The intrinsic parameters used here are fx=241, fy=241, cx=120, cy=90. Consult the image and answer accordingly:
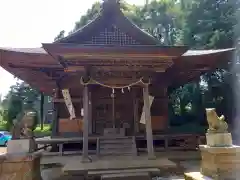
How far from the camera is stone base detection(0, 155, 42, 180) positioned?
503cm

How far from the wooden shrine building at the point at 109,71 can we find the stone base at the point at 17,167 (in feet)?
9.54

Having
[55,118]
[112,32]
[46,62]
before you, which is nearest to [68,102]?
[55,118]

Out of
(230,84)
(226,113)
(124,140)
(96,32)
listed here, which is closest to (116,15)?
(96,32)

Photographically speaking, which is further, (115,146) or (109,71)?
(115,146)

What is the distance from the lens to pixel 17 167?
5078 millimetres

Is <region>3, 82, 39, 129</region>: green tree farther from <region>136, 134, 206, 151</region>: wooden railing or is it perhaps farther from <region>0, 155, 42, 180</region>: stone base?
<region>0, 155, 42, 180</region>: stone base

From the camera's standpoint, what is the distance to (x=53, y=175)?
270 inches

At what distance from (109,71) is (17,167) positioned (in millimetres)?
4657

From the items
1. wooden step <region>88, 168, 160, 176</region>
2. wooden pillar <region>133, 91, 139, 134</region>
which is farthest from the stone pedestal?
wooden pillar <region>133, 91, 139, 134</region>

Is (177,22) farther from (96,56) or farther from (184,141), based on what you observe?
(96,56)

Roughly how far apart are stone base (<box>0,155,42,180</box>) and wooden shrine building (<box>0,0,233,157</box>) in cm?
291

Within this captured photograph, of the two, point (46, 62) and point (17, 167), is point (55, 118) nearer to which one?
point (46, 62)

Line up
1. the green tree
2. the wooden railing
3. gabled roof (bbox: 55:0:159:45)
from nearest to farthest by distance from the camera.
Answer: gabled roof (bbox: 55:0:159:45)
the wooden railing
the green tree

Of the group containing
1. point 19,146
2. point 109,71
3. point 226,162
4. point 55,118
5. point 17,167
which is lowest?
point 17,167
